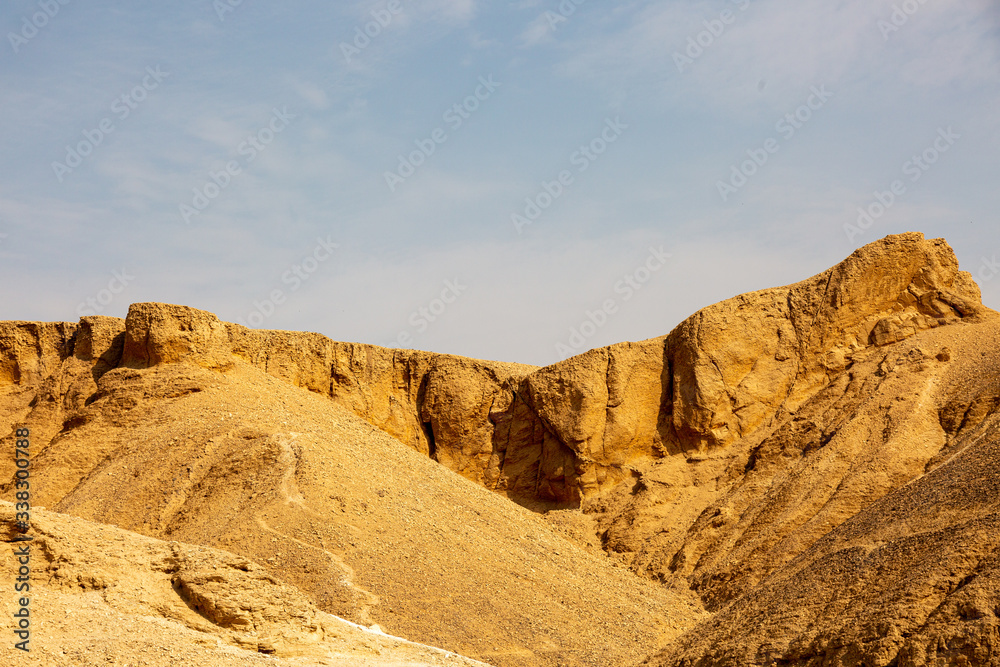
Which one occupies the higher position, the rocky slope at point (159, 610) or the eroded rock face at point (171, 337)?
the eroded rock face at point (171, 337)

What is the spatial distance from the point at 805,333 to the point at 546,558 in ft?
39.0

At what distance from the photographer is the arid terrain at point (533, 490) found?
15.3 m

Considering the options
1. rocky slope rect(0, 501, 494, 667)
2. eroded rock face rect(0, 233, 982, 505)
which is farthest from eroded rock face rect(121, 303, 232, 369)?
rocky slope rect(0, 501, 494, 667)

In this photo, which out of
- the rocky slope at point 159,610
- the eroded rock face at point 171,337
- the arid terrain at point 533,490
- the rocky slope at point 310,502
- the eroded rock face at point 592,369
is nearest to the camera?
the rocky slope at point 159,610

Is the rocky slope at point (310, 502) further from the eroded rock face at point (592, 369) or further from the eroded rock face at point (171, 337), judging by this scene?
the eroded rock face at point (592, 369)

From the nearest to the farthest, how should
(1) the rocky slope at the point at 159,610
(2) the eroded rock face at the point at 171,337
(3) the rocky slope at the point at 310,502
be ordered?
1. (1) the rocky slope at the point at 159,610
2. (3) the rocky slope at the point at 310,502
3. (2) the eroded rock face at the point at 171,337

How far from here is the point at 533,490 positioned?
35.9 m

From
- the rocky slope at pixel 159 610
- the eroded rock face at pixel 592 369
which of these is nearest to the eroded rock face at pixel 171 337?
the eroded rock face at pixel 592 369

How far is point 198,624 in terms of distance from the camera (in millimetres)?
14430

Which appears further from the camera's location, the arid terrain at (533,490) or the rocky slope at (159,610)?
the arid terrain at (533,490)

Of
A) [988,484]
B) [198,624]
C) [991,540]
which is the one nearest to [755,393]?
A: [988,484]

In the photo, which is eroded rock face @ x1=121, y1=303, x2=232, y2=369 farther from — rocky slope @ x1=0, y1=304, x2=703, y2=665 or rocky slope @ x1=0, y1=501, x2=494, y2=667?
rocky slope @ x1=0, y1=501, x2=494, y2=667

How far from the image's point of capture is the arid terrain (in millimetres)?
15258

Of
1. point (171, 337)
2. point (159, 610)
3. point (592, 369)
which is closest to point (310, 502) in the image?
point (171, 337)
